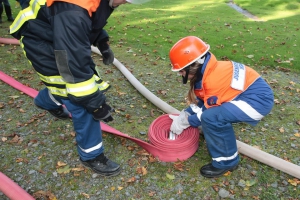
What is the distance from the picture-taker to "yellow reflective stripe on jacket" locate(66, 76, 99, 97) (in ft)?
7.41

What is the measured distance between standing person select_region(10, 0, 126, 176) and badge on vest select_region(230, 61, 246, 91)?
1.25 m

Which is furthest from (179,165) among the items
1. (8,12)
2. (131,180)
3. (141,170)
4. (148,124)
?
(8,12)

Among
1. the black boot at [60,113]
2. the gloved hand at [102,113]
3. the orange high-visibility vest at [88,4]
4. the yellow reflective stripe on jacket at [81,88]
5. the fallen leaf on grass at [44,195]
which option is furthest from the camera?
the black boot at [60,113]

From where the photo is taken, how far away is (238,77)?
274cm

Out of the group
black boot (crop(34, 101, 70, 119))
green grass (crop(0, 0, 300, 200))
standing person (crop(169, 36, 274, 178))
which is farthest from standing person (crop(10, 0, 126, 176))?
black boot (crop(34, 101, 70, 119))

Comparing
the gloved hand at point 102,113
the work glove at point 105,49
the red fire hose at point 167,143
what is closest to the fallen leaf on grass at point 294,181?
the red fire hose at point 167,143

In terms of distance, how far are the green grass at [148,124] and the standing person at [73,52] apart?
16.8 inches

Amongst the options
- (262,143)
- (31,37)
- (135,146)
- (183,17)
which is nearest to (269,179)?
(262,143)

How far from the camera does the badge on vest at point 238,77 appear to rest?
2.71 meters

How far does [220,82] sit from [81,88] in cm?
131

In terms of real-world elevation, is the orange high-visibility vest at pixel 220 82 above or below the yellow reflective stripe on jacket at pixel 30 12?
below

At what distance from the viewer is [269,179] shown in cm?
301

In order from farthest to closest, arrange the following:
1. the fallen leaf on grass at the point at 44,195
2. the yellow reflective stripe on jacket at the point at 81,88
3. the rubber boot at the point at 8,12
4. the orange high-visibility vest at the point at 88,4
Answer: the rubber boot at the point at 8,12, the fallen leaf on grass at the point at 44,195, the yellow reflective stripe on jacket at the point at 81,88, the orange high-visibility vest at the point at 88,4

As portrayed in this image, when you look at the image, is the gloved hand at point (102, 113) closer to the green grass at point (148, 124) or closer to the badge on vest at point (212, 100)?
the green grass at point (148, 124)
